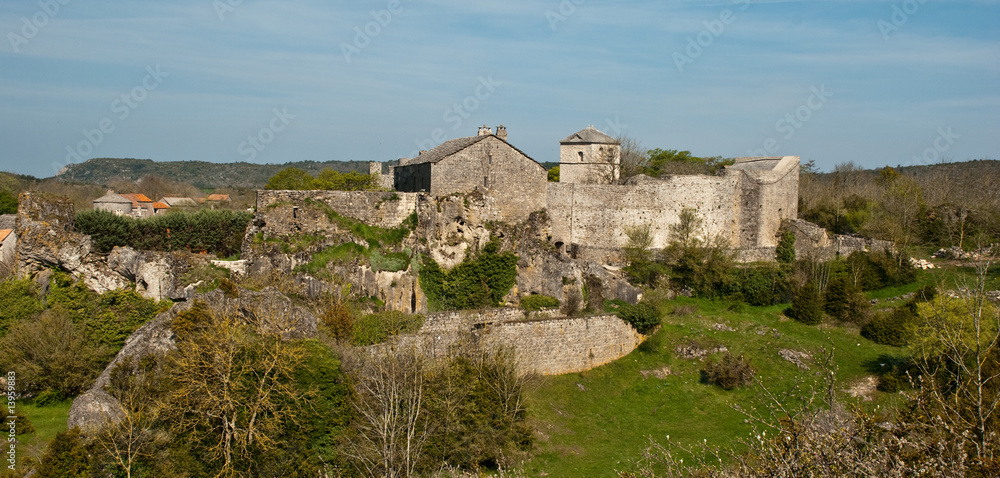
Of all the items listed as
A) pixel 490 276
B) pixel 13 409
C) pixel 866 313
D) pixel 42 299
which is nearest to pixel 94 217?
pixel 42 299

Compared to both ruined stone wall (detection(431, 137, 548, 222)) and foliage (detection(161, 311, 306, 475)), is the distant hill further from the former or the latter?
foliage (detection(161, 311, 306, 475))

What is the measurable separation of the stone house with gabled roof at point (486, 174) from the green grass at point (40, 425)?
1469 cm

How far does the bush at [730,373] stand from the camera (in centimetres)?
2400

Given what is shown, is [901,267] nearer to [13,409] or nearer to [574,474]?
[574,474]

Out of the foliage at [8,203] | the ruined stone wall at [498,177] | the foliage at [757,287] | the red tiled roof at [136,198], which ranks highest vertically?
the ruined stone wall at [498,177]

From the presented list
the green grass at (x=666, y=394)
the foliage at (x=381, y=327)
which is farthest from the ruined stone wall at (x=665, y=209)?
the foliage at (x=381, y=327)

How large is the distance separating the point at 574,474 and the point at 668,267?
13549 mm

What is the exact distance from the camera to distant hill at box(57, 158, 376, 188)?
126m

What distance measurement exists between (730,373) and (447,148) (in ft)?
47.5

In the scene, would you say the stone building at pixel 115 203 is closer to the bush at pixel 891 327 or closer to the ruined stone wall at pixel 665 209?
the ruined stone wall at pixel 665 209

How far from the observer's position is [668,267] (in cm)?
3098

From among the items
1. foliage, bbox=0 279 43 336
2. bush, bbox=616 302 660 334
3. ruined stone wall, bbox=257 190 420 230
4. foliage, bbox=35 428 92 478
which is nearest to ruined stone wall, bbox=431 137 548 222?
ruined stone wall, bbox=257 190 420 230

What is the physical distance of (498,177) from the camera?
101 feet

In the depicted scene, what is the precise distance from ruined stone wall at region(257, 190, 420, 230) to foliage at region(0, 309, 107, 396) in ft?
24.6
